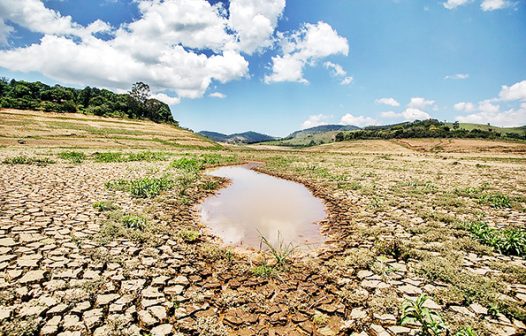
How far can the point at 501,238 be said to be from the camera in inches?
270

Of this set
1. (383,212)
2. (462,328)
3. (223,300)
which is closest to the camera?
(462,328)

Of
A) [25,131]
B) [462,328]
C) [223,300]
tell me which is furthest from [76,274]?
[25,131]

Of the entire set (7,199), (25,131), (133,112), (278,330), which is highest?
(133,112)

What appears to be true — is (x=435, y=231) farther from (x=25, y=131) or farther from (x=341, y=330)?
(x=25, y=131)

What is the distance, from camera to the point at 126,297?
170 inches

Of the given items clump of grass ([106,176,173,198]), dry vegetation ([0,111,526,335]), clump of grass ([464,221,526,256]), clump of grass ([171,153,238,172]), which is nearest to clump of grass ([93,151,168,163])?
clump of grass ([171,153,238,172])

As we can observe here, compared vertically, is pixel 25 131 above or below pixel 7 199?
above

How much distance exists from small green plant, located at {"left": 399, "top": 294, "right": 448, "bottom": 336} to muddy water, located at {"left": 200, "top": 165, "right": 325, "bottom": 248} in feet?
11.6

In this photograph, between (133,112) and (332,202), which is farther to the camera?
(133,112)

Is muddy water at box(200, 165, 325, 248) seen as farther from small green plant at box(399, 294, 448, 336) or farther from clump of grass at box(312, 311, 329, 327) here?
small green plant at box(399, 294, 448, 336)

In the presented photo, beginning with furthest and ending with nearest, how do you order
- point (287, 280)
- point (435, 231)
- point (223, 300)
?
point (435, 231) < point (287, 280) < point (223, 300)

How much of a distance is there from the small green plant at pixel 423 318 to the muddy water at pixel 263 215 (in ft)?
11.6

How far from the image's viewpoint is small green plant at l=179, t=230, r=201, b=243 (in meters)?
7.08

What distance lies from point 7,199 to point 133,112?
412 feet
